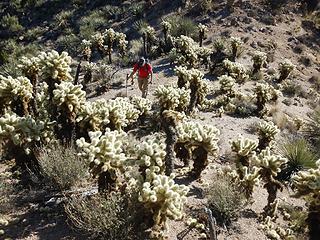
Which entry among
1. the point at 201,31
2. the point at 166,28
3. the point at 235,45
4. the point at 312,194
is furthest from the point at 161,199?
the point at 166,28

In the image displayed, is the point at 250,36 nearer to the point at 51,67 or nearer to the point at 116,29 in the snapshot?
the point at 116,29

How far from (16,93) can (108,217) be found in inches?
143

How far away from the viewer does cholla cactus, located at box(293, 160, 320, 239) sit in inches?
234

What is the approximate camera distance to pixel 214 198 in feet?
24.0

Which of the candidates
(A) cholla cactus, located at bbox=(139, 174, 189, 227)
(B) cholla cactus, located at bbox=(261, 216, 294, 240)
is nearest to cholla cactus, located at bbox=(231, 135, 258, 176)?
(B) cholla cactus, located at bbox=(261, 216, 294, 240)

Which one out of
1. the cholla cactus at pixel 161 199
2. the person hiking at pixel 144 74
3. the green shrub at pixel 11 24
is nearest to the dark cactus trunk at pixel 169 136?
the cholla cactus at pixel 161 199

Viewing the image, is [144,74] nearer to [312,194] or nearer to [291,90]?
[291,90]

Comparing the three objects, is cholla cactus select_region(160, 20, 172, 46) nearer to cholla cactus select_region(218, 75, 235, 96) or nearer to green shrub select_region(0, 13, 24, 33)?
cholla cactus select_region(218, 75, 235, 96)

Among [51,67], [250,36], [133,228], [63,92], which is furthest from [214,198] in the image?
[250,36]

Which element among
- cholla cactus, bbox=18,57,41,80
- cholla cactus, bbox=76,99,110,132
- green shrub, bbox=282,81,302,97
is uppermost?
cholla cactus, bbox=18,57,41,80

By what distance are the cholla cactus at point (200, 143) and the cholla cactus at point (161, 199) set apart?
2.22 metres

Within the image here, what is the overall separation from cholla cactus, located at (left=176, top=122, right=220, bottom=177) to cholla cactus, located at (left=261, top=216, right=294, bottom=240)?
1.67m

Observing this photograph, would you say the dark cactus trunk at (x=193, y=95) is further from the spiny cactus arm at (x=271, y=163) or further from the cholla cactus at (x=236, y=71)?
the spiny cactus arm at (x=271, y=163)

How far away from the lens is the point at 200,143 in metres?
8.26
